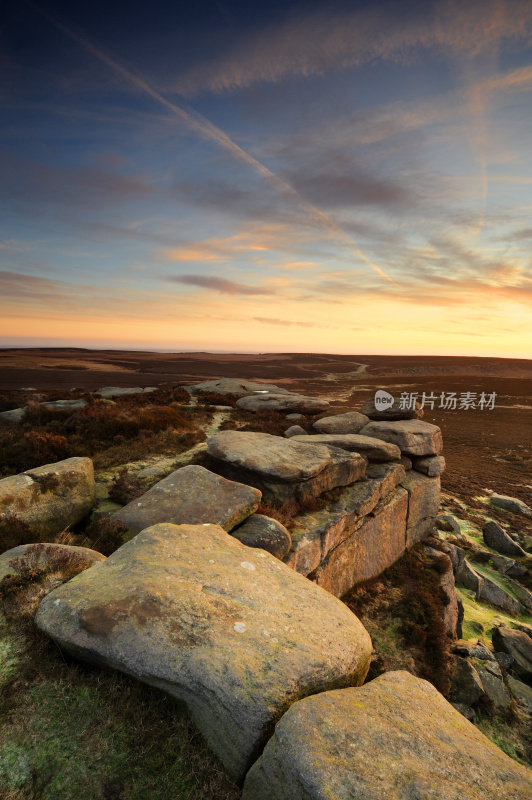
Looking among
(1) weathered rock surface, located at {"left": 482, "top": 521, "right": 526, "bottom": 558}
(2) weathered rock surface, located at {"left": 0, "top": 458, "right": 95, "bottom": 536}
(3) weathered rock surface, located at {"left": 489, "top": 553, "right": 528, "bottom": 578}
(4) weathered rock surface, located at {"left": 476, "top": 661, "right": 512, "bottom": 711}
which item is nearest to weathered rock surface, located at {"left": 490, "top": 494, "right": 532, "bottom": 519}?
(1) weathered rock surface, located at {"left": 482, "top": 521, "right": 526, "bottom": 558}

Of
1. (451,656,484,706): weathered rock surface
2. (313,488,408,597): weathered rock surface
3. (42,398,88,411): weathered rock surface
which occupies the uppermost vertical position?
(42,398,88,411): weathered rock surface

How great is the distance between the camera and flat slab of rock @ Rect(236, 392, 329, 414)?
27328mm

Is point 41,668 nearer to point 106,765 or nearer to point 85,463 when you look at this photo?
point 106,765

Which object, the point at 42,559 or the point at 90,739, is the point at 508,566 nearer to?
the point at 90,739

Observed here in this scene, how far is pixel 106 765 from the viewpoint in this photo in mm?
4078

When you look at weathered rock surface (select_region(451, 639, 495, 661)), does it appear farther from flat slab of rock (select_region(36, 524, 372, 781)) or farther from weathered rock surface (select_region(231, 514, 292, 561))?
flat slab of rock (select_region(36, 524, 372, 781))

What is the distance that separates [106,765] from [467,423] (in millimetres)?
56832

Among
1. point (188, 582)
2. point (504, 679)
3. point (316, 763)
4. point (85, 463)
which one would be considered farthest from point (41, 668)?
point (504, 679)

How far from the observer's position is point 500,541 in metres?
20.3

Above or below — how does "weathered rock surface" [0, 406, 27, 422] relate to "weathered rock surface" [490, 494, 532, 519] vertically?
above

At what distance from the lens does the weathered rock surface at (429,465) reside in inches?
744

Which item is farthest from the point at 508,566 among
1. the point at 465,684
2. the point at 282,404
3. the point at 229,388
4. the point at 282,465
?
the point at 229,388

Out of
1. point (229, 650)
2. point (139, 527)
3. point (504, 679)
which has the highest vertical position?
point (229, 650)

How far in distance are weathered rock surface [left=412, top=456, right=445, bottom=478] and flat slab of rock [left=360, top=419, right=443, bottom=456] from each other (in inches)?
13.1
